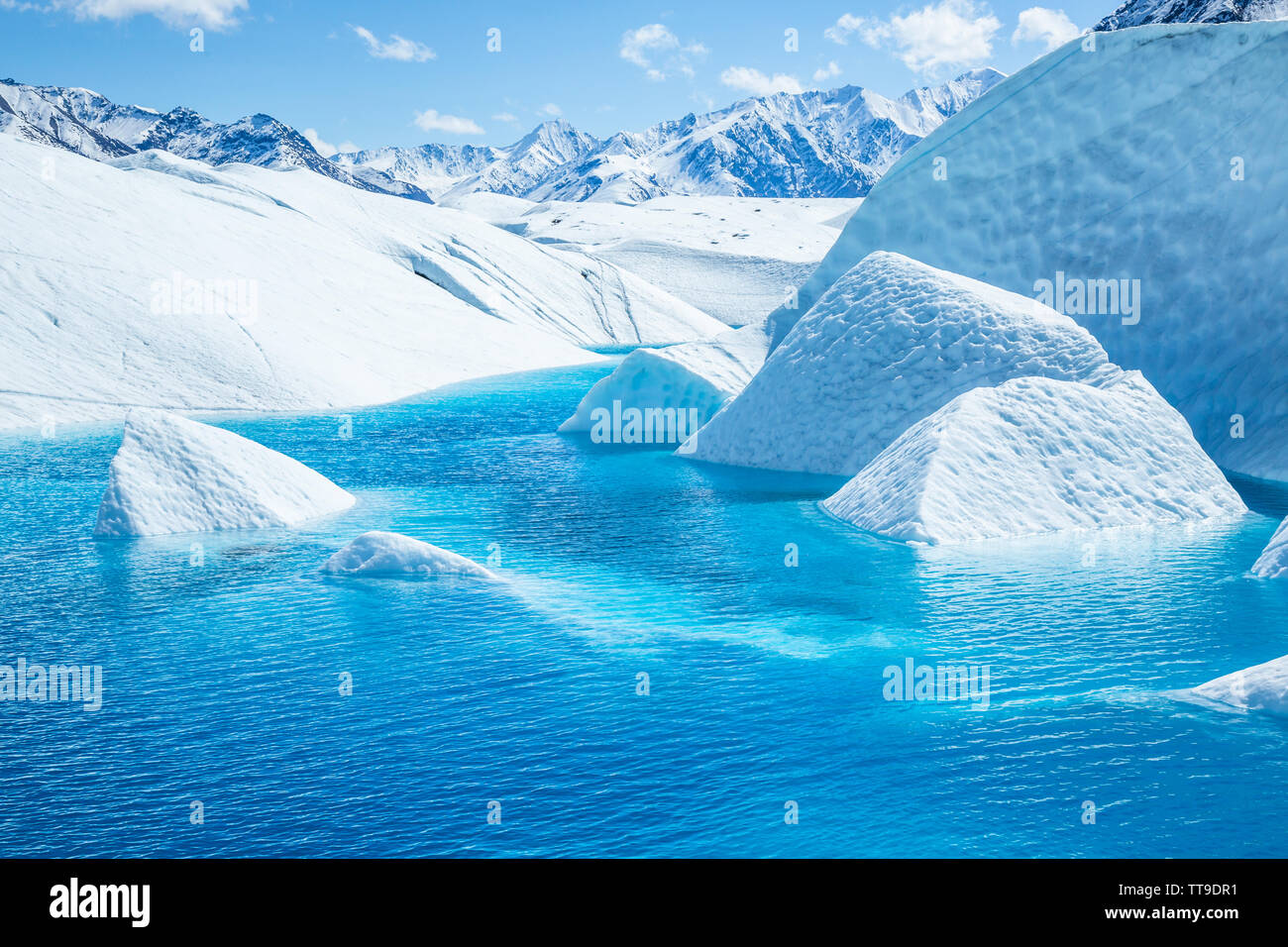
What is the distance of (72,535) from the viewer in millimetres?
17016

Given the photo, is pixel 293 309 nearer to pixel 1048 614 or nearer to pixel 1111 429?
pixel 1111 429

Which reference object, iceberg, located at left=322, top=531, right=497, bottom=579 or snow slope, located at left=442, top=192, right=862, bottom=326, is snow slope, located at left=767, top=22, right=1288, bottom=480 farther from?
snow slope, located at left=442, top=192, right=862, bottom=326

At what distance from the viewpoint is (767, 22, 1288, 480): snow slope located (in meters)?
21.4

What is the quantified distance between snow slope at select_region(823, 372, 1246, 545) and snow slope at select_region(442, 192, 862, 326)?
192 ft

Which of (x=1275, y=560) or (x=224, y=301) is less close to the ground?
(x=224, y=301)

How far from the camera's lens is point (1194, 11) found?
3292 inches

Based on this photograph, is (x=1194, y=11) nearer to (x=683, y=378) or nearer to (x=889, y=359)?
(x=683, y=378)

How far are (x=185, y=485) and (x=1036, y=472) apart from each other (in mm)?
12890

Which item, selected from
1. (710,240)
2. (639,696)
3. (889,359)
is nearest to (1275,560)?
(639,696)

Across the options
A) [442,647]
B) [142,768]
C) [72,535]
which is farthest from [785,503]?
[142,768]

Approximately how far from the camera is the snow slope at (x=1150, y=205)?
2139 centimetres

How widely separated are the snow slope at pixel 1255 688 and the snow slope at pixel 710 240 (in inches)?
2630

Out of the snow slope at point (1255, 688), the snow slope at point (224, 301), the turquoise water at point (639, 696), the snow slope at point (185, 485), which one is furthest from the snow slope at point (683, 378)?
the snow slope at point (1255, 688)

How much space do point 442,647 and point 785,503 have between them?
9.11 meters
